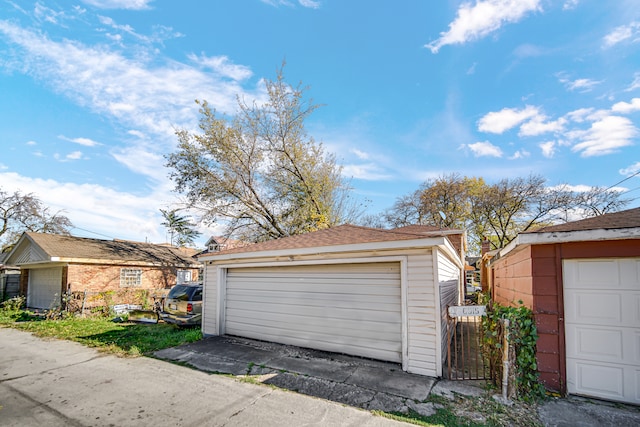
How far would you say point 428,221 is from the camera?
91.2 feet

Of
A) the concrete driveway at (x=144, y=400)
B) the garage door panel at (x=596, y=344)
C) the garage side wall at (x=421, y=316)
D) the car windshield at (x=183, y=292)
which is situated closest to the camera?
the concrete driveway at (x=144, y=400)

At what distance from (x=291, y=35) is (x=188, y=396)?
11.5 metres

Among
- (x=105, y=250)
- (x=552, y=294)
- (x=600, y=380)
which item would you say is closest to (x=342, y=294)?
(x=552, y=294)

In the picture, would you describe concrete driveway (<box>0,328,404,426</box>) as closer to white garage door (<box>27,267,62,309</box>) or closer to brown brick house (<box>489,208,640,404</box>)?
brown brick house (<box>489,208,640,404</box>)

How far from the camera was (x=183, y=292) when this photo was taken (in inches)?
371

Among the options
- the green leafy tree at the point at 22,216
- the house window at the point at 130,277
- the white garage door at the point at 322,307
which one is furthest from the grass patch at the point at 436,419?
the green leafy tree at the point at 22,216

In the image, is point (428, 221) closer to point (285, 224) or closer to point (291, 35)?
point (285, 224)

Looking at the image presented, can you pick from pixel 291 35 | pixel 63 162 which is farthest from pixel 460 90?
pixel 63 162

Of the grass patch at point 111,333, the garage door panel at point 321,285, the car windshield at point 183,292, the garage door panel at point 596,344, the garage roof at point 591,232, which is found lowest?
the grass patch at point 111,333

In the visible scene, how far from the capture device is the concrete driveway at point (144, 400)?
3.64 metres

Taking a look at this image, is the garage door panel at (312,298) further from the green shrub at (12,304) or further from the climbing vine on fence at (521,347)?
the green shrub at (12,304)

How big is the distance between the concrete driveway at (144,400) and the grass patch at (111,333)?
3.44 feet

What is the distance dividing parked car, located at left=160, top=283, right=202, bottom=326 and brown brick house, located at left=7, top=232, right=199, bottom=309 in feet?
20.6

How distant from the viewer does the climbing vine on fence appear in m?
4.08
